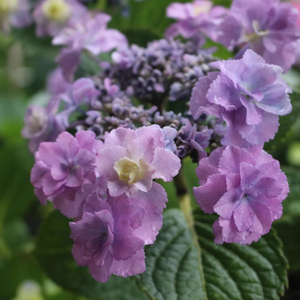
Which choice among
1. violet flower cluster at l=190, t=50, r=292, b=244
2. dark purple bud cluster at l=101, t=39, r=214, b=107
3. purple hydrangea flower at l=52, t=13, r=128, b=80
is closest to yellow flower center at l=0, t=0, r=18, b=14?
purple hydrangea flower at l=52, t=13, r=128, b=80

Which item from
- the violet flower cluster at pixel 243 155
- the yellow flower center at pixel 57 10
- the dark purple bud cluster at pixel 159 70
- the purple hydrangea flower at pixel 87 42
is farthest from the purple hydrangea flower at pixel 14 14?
the violet flower cluster at pixel 243 155

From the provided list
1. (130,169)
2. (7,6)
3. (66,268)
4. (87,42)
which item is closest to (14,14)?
(7,6)

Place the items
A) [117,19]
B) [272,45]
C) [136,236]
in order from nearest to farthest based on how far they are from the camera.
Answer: [136,236], [272,45], [117,19]

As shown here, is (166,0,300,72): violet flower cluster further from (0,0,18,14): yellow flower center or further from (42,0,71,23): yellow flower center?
(0,0,18,14): yellow flower center

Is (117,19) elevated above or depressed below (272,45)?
below

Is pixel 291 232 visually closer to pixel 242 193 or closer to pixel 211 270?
pixel 211 270

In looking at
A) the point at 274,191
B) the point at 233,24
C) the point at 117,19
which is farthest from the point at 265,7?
the point at 117,19

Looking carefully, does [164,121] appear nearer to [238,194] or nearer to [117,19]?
[238,194]
